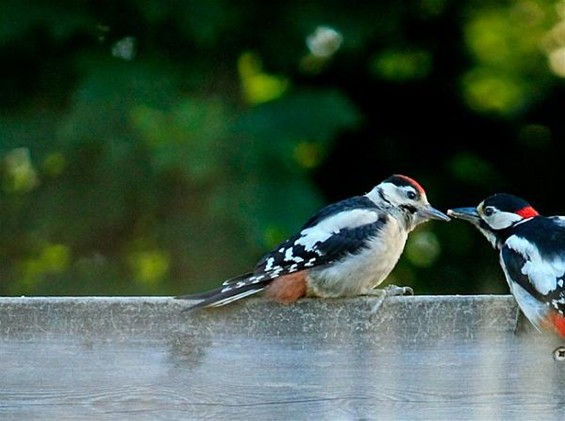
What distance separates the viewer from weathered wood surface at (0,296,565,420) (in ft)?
10.2

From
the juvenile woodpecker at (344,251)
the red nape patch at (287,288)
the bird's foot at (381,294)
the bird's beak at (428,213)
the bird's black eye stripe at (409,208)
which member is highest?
the bird's black eye stripe at (409,208)

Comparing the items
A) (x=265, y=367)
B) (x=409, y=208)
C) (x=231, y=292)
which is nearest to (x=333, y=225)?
(x=409, y=208)

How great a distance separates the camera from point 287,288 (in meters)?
3.43

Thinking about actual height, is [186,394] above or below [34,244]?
below

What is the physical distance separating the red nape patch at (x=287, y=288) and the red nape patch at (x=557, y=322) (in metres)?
0.65

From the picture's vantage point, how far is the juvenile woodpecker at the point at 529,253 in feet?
10.6

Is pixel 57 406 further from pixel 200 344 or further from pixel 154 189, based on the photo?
pixel 154 189

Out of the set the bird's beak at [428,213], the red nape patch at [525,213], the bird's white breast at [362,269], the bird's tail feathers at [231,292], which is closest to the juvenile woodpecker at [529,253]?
the red nape patch at [525,213]

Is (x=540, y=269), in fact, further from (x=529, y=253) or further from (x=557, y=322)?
(x=557, y=322)

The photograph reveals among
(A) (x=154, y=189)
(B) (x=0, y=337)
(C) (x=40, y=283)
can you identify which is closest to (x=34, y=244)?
(C) (x=40, y=283)

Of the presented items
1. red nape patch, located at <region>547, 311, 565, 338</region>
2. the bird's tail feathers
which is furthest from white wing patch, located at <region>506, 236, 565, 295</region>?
the bird's tail feathers

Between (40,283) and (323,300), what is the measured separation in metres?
3.43

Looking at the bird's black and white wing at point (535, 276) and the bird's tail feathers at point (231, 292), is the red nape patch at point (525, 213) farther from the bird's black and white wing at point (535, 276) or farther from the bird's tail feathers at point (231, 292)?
the bird's tail feathers at point (231, 292)

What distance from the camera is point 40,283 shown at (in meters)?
6.43
